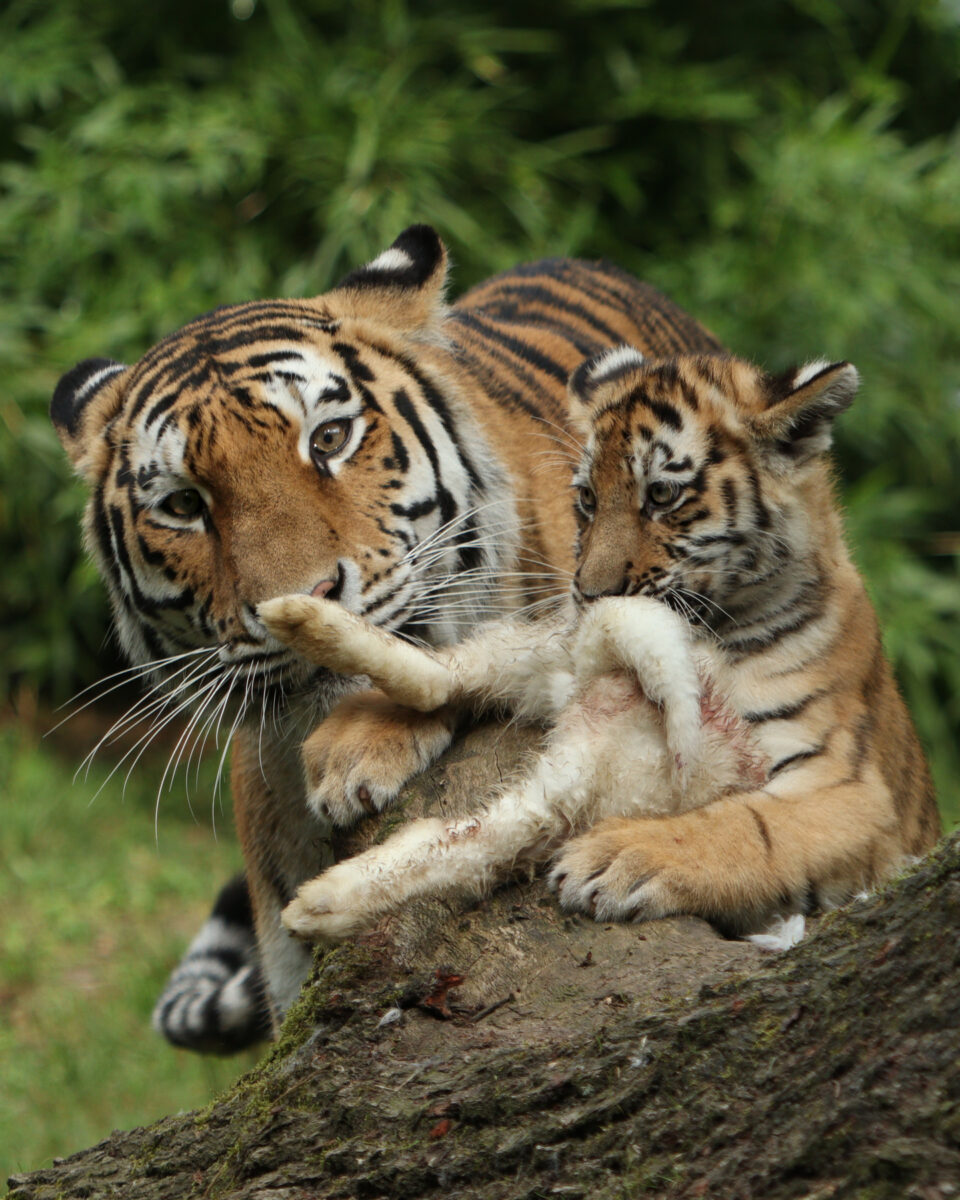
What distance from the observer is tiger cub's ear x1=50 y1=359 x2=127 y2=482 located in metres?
2.87

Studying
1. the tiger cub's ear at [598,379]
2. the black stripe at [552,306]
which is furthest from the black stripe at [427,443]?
the black stripe at [552,306]

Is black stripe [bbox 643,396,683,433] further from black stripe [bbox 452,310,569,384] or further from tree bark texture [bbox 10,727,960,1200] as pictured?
black stripe [bbox 452,310,569,384]

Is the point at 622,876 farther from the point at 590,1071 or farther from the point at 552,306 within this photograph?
the point at 552,306

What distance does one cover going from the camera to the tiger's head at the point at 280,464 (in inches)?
94.2

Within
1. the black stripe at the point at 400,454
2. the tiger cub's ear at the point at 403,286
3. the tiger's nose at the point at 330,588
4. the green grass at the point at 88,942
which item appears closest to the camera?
the tiger's nose at the point at 330,588

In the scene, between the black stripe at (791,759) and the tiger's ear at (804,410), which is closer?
the black stripe at (791,759)

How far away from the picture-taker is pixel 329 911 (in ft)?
5.42

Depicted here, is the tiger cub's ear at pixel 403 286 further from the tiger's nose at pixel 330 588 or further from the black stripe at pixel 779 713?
the black stripe at pixel 779 713

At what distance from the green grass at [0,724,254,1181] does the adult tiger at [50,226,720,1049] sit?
0.35 m

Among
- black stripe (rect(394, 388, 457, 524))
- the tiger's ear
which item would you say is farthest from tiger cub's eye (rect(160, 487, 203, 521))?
the tiger's ear

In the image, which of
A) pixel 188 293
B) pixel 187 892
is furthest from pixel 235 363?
pixel 188 293

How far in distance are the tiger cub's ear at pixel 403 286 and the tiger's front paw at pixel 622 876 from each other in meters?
1.53

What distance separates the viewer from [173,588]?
8.52 ft

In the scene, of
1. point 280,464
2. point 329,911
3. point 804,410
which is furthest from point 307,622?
point 804,410
